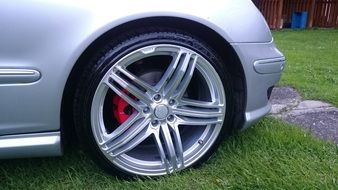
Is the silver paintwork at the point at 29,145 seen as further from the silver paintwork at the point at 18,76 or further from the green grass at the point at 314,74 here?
the green grass at the point at 314,74

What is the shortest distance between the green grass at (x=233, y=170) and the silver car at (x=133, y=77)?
0.32 feet

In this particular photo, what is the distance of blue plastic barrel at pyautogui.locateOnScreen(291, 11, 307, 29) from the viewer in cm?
1513

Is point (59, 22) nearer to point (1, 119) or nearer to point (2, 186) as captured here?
point (1, 119)

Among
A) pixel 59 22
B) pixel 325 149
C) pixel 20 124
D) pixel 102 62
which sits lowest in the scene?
pixel 325 149

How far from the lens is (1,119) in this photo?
185 centimetres

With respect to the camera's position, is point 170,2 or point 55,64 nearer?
point 55,64

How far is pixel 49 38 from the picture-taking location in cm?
180

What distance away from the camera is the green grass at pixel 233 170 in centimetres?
204

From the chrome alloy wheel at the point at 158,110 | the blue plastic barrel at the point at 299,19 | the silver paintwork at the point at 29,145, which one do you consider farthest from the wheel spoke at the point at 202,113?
the blue plastic barrel at the point at 299,19

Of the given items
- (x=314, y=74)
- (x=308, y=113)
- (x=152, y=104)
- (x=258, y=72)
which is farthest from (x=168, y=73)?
(x=314, y=74)

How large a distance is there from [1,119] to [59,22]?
1.73 feet

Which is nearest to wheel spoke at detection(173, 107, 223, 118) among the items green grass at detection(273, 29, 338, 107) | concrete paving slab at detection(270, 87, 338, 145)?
concrete paving slab at detection(270, 87, 338, 145)

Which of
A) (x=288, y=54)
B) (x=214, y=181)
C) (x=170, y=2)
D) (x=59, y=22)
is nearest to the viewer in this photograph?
(x=59, y=22)

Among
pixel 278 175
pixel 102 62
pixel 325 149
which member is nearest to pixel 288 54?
pixel 325 149
